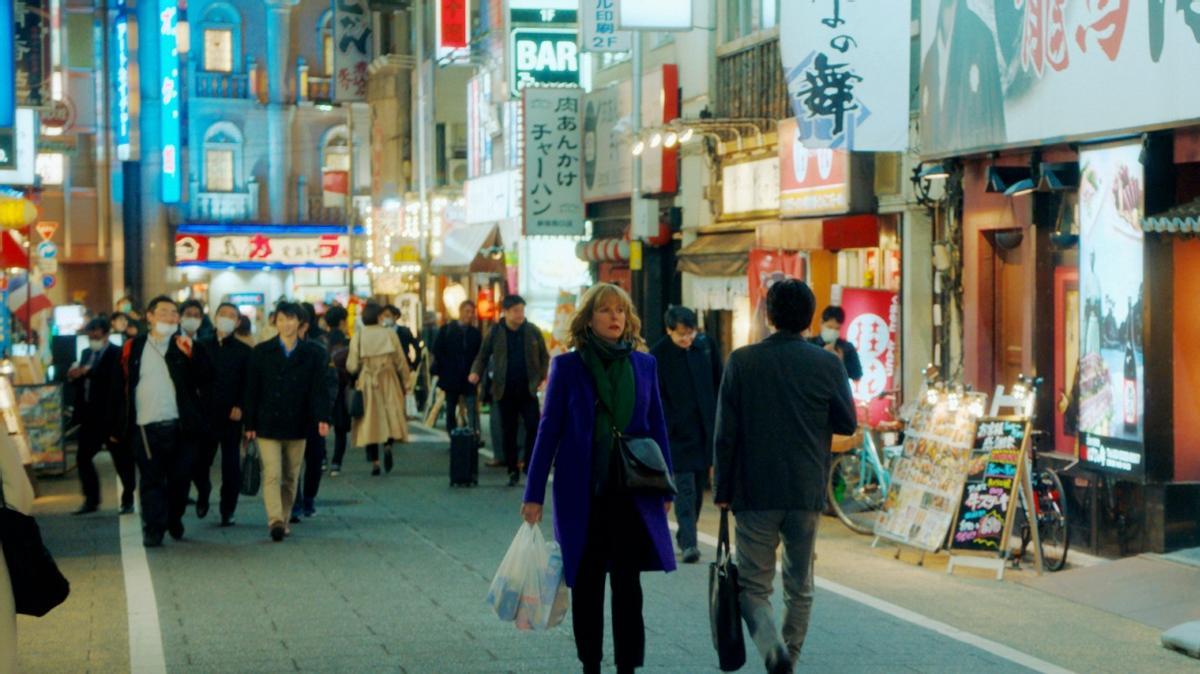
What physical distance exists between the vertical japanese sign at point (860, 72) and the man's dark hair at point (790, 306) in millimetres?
8228

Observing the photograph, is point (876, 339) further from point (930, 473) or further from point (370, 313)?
point (370, 313)

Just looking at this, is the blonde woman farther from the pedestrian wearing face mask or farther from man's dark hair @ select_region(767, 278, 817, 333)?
the pedestrian wearing face mask

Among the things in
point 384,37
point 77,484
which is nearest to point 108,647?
point 77,484

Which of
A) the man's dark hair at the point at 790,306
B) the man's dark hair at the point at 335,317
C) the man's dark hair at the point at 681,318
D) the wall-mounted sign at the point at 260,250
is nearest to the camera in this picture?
the man's dark hair at the point at 790,306

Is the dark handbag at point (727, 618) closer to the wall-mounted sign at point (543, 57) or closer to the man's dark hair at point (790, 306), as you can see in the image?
the man's dark hair at point (790, 306)

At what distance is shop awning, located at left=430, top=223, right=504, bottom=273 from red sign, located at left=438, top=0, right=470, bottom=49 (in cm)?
400

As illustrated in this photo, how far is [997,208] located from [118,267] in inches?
1829

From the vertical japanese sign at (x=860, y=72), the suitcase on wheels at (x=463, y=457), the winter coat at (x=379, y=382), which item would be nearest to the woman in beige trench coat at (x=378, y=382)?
the winter coat at (x=379, y=382)

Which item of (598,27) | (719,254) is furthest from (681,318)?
(598,27)

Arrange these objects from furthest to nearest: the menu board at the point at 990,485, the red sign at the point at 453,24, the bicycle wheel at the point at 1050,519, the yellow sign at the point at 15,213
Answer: the red sign at the point at 453,24 → the yellow sign at the point at 15,213 → the bicycle wheel at the point at 1050,519 → the menu board at the point at 990,485

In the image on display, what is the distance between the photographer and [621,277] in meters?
30.4

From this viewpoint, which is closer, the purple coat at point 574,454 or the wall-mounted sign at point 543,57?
the purple coat at point 574,454

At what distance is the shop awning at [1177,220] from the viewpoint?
39.5 ft

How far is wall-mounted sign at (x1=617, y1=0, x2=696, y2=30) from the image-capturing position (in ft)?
71.7
